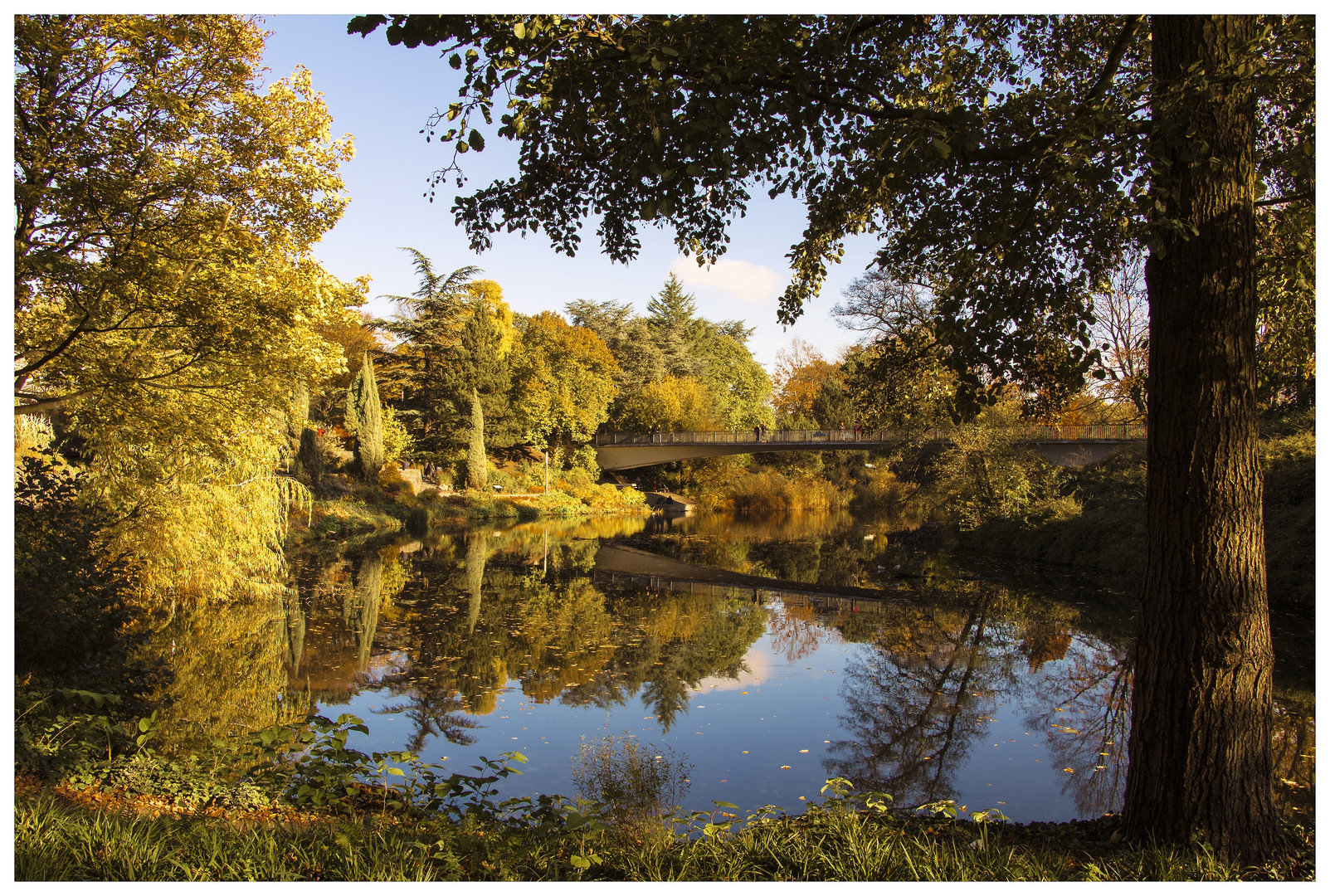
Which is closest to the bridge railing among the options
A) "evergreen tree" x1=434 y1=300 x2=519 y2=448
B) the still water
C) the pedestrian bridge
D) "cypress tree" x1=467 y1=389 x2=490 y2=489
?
the pedestrian bridge

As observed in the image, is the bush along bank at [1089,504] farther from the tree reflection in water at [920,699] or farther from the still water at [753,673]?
the tree reflection in water at [920,699]

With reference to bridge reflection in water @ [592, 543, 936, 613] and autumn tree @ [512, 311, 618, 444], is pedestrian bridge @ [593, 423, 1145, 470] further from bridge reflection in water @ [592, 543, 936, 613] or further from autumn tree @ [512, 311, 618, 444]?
bridge reflection in water @ [592, 543, 936, 613]

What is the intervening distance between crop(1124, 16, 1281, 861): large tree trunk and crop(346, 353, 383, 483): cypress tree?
95.9ft

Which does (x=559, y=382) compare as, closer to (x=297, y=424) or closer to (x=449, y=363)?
(x=449, y=363)

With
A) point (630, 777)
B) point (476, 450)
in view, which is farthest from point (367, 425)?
point (630, 777)

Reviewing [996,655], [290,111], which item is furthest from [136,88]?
[996,655]

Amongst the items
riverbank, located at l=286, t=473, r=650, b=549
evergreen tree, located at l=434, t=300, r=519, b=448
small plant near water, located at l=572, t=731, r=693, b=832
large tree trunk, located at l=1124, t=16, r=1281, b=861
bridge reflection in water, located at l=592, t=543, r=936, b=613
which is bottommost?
bridge reflection in water, located at l=592, t=543, r=936, b=613

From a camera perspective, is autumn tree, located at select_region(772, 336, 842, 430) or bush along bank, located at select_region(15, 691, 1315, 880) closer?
bush along bank, located at select_region(15, 691, 1315, 880)

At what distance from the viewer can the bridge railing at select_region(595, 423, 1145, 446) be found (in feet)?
70.0

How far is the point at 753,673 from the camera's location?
33.1 feet

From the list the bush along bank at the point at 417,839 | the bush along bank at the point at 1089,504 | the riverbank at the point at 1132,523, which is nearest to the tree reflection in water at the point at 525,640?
the bush along bank at the point at 417,839

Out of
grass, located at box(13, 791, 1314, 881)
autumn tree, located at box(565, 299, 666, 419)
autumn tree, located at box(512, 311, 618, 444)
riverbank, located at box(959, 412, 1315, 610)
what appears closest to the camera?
grass, located at box(13, 791, 1314, 881)

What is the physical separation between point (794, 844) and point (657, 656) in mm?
7074

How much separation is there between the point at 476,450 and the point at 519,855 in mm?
31701
